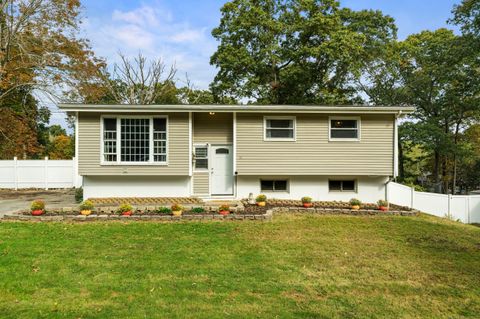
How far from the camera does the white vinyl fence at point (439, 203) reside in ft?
42.8

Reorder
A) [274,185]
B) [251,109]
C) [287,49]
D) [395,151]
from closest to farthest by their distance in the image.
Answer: [251,109], [395,151], [274,185], [287,49]

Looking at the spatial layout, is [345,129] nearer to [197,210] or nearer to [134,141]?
[197,210]

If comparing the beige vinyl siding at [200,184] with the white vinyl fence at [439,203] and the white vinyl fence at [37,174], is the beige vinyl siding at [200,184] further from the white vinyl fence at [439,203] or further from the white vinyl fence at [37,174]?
the white vinyl fence at [37,174]

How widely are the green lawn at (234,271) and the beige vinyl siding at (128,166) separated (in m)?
3.26

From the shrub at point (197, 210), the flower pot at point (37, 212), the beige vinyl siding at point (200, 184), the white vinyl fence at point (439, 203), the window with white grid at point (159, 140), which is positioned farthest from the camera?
the white vinyl fence at point (439, 203)

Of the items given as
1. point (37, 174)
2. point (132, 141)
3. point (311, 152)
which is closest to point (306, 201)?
point (311, 152)

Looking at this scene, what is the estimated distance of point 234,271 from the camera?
5020mm

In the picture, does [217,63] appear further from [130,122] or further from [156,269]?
[156,269]

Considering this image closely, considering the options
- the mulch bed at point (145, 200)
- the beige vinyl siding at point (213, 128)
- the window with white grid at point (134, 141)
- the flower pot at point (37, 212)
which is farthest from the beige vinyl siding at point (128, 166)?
the flower pot at point (37, 212)

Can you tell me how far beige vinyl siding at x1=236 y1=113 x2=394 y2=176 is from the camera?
11.4 meters

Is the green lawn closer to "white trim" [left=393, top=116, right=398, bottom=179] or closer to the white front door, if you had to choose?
"white trim" [left=393, top=116, right=398, bottom=179]

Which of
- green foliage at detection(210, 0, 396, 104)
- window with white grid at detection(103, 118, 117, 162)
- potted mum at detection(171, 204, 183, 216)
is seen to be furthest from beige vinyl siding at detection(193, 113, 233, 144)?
green foliage at detection(210, 0, 396, 104)

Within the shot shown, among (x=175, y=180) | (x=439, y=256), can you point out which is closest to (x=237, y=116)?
(x=175, y=180)

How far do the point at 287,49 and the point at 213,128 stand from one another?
13485 mm
